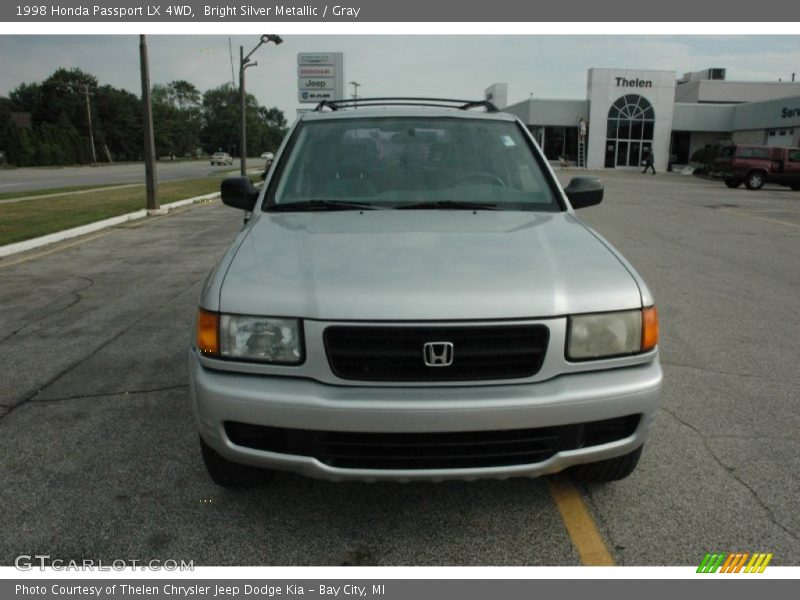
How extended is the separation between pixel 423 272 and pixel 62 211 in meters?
15.1

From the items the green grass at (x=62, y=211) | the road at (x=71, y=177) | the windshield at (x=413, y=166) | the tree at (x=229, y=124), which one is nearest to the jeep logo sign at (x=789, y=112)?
the road at (x=71, y=177)

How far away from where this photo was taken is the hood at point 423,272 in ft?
7.84

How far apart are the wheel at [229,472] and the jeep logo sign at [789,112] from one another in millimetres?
48693

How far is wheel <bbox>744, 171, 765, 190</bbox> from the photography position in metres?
28.9

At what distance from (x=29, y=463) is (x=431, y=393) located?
2.16 meters

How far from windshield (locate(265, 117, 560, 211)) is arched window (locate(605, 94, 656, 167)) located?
5408 cm

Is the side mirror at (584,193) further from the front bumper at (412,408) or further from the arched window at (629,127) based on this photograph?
the arched window at (629,127)

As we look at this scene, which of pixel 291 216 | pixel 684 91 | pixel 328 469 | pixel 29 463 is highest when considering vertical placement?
pixel 684 91

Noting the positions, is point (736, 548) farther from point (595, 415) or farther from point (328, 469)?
point (328, 469)

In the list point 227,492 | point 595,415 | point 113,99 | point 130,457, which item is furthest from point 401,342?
point 113,99

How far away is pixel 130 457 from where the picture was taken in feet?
11.0

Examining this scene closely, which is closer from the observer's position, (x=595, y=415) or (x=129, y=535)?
(x=595, y=415)

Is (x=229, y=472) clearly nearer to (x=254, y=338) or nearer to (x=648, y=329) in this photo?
(x=254, y=338)

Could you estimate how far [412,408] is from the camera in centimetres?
232
